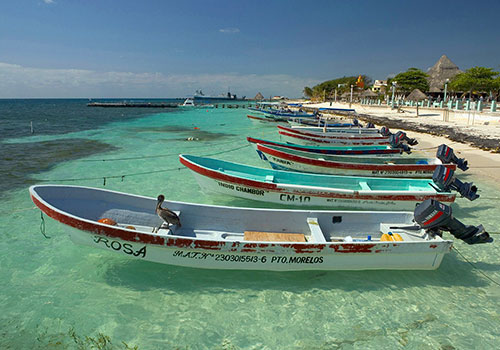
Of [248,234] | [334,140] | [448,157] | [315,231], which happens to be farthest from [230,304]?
[334,140]

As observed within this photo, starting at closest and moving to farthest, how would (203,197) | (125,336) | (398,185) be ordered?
(125,336) → (398,185) → (203,197)

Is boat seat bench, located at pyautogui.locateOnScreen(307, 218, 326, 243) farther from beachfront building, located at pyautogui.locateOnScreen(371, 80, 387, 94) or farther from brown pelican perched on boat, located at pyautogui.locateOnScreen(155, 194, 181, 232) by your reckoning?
beachfront building, located at pyautogui.locateOnScreen(371, 80, 387, 94)

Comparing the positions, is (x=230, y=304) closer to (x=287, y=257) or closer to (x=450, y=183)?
(x=287, y=257)

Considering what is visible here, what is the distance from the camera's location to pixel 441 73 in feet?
187

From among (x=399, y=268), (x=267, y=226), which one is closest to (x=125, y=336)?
(x=267, y=226)

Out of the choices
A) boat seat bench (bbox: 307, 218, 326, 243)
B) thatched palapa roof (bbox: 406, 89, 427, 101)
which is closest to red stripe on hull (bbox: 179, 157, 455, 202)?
boat seat bench (bbox: 307, 218, 326, 243)

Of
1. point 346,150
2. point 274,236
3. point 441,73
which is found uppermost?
point 441,73

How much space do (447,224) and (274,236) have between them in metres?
3.42

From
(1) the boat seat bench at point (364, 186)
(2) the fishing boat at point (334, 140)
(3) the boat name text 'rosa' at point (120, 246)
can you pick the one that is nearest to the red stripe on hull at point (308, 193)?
(1) the boat seat bench at point (364, 186)

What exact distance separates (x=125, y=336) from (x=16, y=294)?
2.62 m

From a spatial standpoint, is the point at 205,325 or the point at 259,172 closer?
the point at 205,325

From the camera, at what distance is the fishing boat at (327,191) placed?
8.70 metres

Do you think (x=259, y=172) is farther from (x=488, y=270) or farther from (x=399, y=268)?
(x=488, y=270)

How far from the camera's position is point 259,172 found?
Answer: 10.4 m
